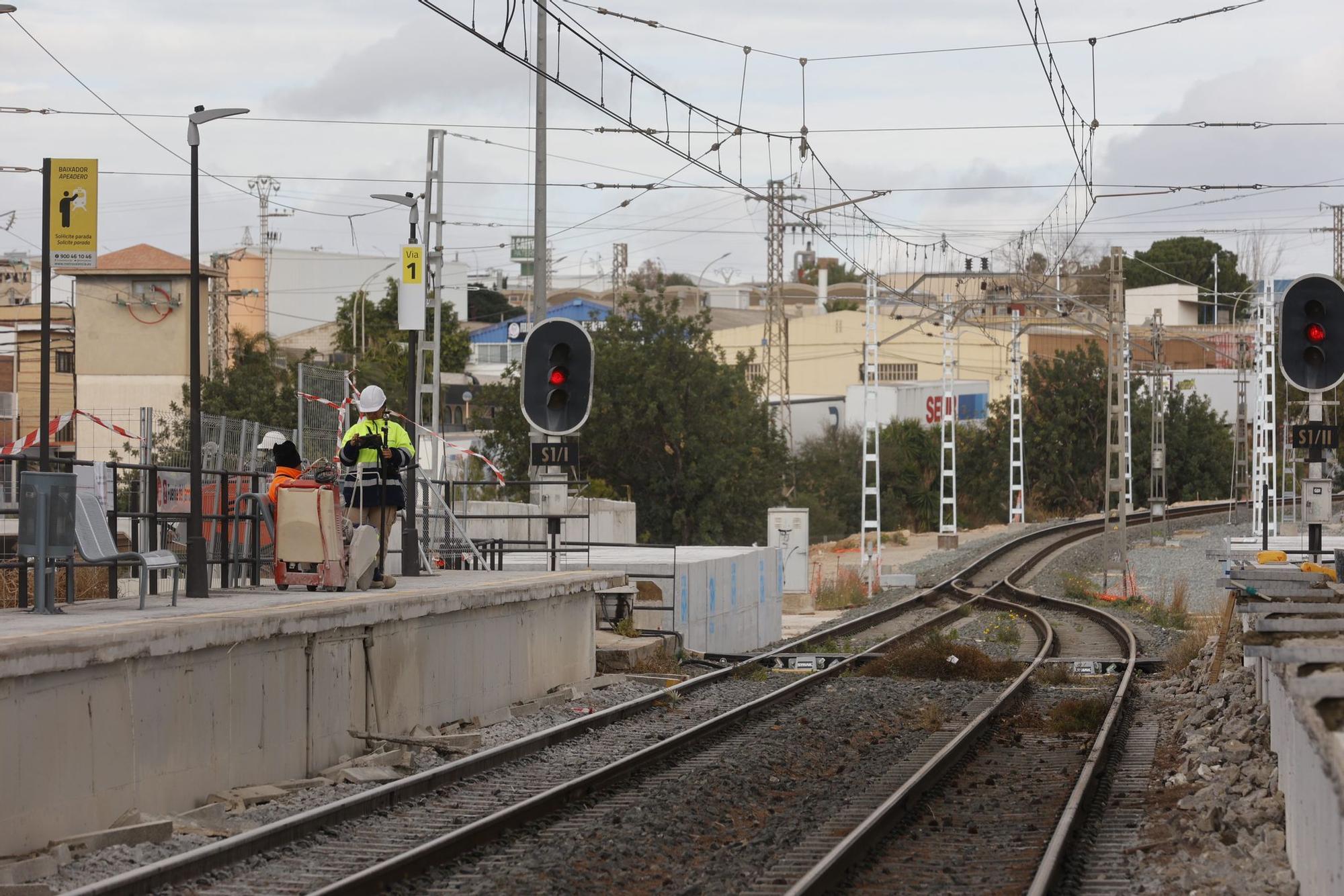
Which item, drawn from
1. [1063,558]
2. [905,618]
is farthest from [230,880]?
[1063,558]

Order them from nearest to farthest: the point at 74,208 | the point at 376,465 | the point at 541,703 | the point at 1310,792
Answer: the point at 1310,792 < the point at 376,465 < the point at 74,208 < the point at 541,703

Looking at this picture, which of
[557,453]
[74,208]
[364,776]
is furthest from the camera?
[557,453]

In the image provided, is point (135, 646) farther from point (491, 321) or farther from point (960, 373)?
point (491, 321)

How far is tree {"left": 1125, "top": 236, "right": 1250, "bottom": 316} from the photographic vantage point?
421ft

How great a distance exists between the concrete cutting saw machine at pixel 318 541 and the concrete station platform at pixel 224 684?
272mm

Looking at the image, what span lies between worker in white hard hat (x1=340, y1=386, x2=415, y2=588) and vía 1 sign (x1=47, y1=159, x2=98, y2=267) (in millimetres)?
3291

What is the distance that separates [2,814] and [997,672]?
14.4 metres

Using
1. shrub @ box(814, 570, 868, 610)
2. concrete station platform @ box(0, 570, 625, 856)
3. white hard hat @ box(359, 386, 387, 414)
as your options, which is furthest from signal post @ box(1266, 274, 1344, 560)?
shrub @ box(814, 570, 868, 610)

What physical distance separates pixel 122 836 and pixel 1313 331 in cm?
1485

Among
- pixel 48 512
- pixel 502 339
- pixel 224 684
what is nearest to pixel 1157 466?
pixel 224 684

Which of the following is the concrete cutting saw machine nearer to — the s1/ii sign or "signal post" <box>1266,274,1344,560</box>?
the s1/ii sign

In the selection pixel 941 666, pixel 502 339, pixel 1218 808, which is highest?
pixel 502 339

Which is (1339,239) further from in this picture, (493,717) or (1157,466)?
(493,717)

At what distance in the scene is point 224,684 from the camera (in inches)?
424
